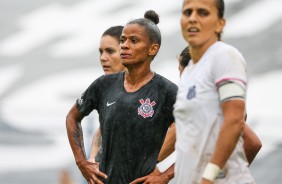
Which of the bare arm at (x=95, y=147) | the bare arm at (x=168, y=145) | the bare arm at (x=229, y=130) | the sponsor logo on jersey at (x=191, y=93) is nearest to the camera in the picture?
the bare arm at (x=229, y=130)

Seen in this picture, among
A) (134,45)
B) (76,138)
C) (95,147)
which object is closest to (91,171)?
(76,138)

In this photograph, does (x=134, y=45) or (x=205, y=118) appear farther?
(x=134, y=45)

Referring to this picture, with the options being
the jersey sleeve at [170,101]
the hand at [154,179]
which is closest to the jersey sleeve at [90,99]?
the jersey sleeve at [170,101]

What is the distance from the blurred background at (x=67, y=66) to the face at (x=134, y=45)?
20.5 ft

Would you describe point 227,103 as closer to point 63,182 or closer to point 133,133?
point 133,133

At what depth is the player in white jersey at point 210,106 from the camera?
3508 mm

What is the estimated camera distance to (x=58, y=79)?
14.2 metres

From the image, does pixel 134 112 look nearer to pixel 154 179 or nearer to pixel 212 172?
pixel 154 179

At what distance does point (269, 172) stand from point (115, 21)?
15.1 ft

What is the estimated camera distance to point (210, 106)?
3.61 meters

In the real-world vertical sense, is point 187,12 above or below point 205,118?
above

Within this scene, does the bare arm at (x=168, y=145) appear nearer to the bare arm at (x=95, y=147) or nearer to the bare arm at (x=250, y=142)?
the bare arm at (x=250, y=142)

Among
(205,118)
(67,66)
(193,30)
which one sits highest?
(67,66)

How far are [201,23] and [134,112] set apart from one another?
1.08m
